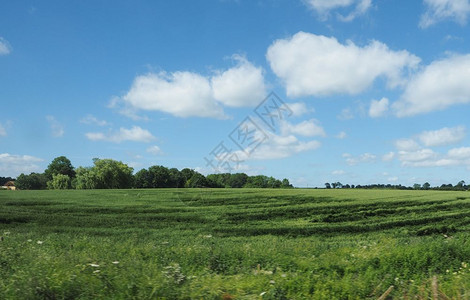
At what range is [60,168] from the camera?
89938mm

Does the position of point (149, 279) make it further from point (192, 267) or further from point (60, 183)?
point (60, 183)

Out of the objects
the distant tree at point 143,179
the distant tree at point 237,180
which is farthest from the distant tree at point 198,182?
the distant tree at point 143,179

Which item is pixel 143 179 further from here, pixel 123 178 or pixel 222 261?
pixel 222 261

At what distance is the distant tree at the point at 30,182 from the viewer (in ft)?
278

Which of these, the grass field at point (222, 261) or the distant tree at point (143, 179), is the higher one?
the distant tree at point (143, 179)

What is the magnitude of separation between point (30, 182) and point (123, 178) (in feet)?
97.1

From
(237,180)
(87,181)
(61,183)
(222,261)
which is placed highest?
(237,180)

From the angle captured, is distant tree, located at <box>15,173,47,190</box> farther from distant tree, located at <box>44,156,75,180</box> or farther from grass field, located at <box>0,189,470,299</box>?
grass field, located at <box>0,189,470,299</box>

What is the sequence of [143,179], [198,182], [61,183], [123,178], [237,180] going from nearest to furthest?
1. [198,182]
2. [123,178]
3. [61,183]
4. [143,179]
5. [237,180]

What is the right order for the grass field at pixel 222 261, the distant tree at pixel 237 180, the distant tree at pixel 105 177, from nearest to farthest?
the grass field at pixel 222 261
the distant tree at pixel 105 177
the distant tree at pixel 237 180

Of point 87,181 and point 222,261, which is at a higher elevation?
point 87,181

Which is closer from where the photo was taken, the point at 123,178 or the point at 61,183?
the point at 123,178

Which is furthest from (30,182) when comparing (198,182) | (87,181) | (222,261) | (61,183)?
(222,261)

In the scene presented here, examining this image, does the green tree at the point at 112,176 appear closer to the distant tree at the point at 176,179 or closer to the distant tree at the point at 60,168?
the distant tree at the point at 176,179
